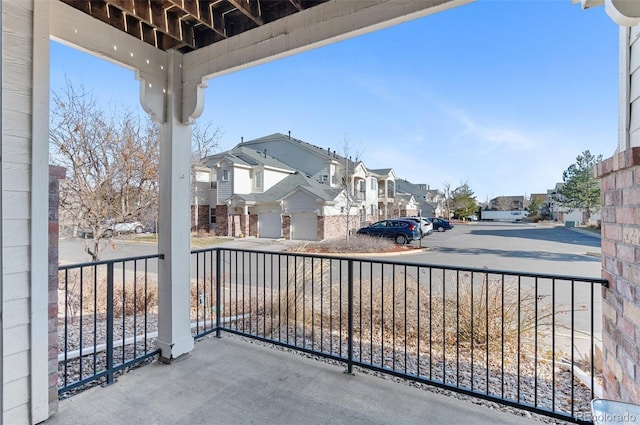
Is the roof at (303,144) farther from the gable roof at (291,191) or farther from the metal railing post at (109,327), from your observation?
the metal railing post at (109,327)

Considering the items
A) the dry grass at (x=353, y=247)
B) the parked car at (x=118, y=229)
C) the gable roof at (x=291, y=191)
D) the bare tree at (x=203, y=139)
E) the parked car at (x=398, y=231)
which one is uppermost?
the bare tree at (x=203, y=139)

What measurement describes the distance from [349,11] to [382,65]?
259 inches

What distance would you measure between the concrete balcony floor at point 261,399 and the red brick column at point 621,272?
0.75m

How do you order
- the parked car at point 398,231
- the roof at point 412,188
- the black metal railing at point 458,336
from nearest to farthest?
the black metal railing at point 458,336, the parked car at point 398,231, the roof at point 412,188

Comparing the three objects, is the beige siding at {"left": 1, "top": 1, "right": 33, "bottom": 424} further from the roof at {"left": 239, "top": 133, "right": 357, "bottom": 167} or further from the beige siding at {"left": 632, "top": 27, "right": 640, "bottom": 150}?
the roof at {"left": 239, "top": 133, "right": 357, "bottom": 167}

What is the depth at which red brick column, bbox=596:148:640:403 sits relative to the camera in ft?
4.03

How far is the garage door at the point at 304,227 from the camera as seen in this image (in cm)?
1578

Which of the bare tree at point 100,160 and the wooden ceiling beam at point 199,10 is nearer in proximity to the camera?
the wooden ceiling beam at point 199,10

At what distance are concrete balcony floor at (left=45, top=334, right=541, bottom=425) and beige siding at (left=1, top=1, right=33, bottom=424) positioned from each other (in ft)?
1.42

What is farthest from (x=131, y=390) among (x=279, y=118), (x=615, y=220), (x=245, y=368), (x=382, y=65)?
(x=279, y=118)

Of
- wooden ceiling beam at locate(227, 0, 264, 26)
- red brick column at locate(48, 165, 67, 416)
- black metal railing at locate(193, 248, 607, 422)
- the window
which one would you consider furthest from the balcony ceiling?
the window

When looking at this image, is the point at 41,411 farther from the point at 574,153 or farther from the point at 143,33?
the point at 574,153

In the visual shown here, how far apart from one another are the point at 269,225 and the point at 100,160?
11.8m

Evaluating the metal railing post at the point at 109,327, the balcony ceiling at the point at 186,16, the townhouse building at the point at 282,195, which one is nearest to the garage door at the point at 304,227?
the townhouse building at the point at 282,195
